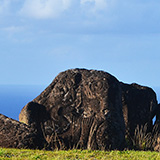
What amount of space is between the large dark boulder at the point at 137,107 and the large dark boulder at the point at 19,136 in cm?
619

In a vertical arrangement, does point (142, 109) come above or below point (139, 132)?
above

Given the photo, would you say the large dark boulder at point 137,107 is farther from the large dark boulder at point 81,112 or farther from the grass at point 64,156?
the grass at point 64,156

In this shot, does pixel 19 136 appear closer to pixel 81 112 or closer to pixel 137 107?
pixel 81 112

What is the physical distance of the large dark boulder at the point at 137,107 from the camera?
20.4m

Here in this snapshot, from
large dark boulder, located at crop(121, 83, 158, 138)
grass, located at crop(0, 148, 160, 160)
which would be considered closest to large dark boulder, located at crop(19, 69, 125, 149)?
grass, located at crop(0, 148, 160, 160)

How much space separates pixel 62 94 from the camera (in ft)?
59.5

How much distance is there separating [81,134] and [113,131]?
1527mm

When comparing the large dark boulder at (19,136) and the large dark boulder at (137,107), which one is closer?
the large dark boulder at (19,136)

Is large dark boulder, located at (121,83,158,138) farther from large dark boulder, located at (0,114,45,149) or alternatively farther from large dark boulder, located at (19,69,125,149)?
large dark boulder, located at (0,114,45,149)

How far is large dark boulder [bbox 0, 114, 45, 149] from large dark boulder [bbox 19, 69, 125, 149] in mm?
1108

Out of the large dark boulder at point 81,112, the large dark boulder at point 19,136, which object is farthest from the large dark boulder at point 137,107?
the large dark boulder at point 19,136

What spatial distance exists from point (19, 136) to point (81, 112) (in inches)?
132

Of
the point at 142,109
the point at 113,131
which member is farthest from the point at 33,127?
the point at 142,109

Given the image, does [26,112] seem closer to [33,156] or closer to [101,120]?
[101,120]
